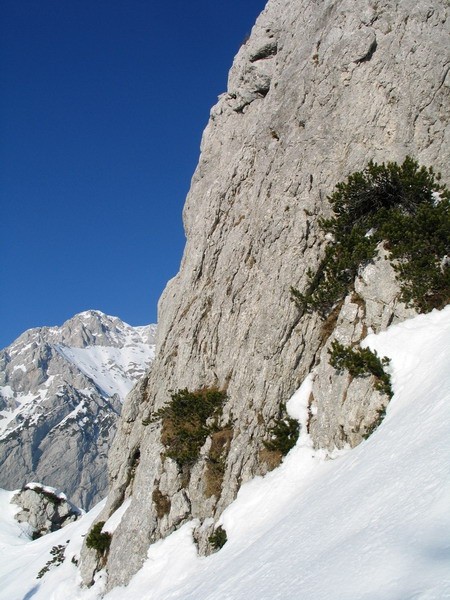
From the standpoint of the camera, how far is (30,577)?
3294 cm

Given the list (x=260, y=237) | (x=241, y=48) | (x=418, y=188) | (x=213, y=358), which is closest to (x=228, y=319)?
(x=213, y=358)

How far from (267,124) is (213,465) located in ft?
66.6

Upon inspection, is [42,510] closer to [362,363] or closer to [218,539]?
[218,539]

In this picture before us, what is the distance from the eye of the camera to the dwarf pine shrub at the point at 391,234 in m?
17.0

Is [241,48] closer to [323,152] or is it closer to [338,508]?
[323,152]

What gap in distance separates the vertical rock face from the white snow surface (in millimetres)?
1164

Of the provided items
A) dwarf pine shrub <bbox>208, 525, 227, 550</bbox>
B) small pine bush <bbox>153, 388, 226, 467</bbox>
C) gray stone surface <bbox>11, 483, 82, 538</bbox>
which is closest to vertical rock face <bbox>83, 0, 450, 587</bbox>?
small pine bush <bbox>153, 388, 226, 467</bbox>

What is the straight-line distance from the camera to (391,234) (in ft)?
59.6

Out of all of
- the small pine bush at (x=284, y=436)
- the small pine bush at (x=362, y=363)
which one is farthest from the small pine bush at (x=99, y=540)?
the small pine bush at (x=362, y=363)

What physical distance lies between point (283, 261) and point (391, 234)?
5700 millimetres

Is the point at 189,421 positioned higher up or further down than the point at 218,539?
higher up

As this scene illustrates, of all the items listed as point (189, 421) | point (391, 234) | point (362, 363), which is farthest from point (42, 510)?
point (391, 234)

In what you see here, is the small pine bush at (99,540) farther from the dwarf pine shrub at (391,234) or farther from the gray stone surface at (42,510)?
the gray stone surface at (42,510)

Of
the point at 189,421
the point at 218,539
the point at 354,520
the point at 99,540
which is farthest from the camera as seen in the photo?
the point at 99,540
